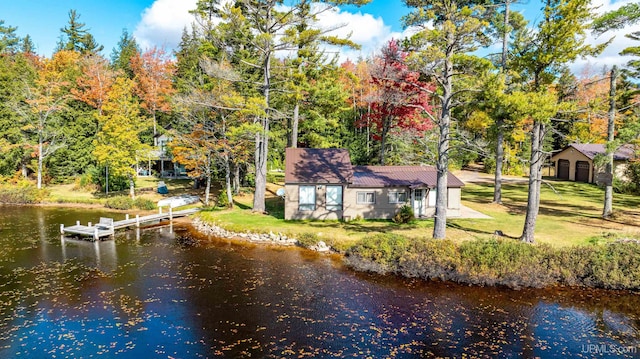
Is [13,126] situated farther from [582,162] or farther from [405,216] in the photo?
[582,162]

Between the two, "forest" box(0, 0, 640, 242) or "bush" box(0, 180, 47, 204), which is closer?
"forest" box(0, 0, 640, 242)

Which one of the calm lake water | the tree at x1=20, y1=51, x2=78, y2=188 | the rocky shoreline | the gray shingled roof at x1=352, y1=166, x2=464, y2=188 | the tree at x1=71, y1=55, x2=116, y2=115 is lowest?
the calm lake water

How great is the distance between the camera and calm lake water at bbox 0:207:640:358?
10906 mm

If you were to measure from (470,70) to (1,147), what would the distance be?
41.6 metres

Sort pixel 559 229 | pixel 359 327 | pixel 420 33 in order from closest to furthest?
pixel 359 327, pixel 420 33, pixel 559 229

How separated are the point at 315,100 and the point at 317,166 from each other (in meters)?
5.24

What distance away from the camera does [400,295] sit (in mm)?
14688

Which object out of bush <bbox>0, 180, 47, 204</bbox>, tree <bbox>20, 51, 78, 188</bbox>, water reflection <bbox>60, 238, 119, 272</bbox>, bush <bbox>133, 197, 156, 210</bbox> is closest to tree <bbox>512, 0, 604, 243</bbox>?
water reflection <bbox>60, 238, 119, 272</bbox>

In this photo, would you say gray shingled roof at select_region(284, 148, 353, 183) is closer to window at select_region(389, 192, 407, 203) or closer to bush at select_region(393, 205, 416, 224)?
window at select_region(389, 192, 407, 203)

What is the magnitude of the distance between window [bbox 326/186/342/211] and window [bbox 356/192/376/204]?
1179 millimetres

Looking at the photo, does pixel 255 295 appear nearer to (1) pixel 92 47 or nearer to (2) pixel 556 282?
(2) pixel 556 282

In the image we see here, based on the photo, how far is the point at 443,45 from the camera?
56.9 ft

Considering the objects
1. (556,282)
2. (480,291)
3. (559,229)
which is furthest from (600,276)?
(559,229)

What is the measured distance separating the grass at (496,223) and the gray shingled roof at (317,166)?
2.76 metres
